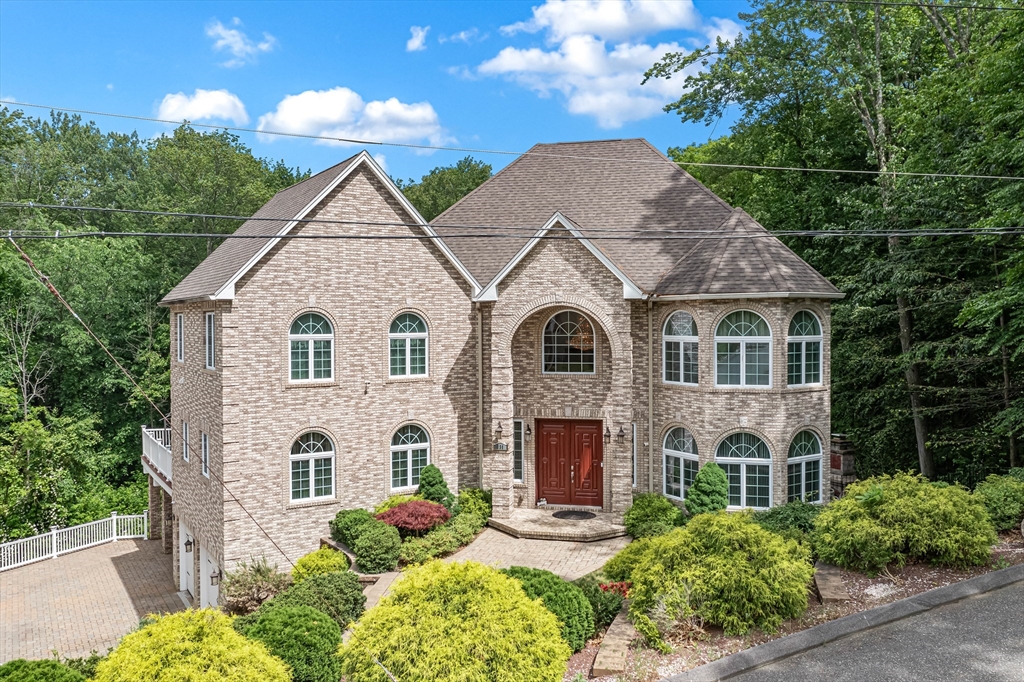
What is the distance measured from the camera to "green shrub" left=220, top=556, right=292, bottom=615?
647 inches

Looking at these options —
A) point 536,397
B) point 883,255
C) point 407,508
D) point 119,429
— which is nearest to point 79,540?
point 119,429

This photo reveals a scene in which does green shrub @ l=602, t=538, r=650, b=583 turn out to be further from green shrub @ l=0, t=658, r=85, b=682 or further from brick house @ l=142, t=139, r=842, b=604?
green shrub @ l=0, t=658, r=85, b=682

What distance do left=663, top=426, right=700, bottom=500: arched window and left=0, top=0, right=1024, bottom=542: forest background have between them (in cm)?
724

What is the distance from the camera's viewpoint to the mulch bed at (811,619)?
9525 mm

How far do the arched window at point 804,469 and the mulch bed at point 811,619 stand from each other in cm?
486

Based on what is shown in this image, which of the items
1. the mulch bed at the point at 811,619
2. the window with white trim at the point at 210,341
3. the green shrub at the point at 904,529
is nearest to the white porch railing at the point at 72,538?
the window with white trim at the point at 210,341

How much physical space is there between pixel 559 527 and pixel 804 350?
777 centimetres

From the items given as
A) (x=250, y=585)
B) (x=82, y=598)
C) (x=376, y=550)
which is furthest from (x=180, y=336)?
(x=376, y=550)

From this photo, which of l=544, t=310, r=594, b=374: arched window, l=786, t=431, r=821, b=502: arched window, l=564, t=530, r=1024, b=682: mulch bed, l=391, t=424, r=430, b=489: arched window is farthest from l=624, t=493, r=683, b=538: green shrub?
l=391, t=424, r=430, b=489: arched window

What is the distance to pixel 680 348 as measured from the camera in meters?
19.0

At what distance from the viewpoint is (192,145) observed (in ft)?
159

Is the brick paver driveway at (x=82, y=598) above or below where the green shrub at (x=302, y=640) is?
below

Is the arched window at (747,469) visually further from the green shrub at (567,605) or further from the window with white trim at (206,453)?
the window with white trim at (206,453)

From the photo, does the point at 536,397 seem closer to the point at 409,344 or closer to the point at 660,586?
the point at 409,344
